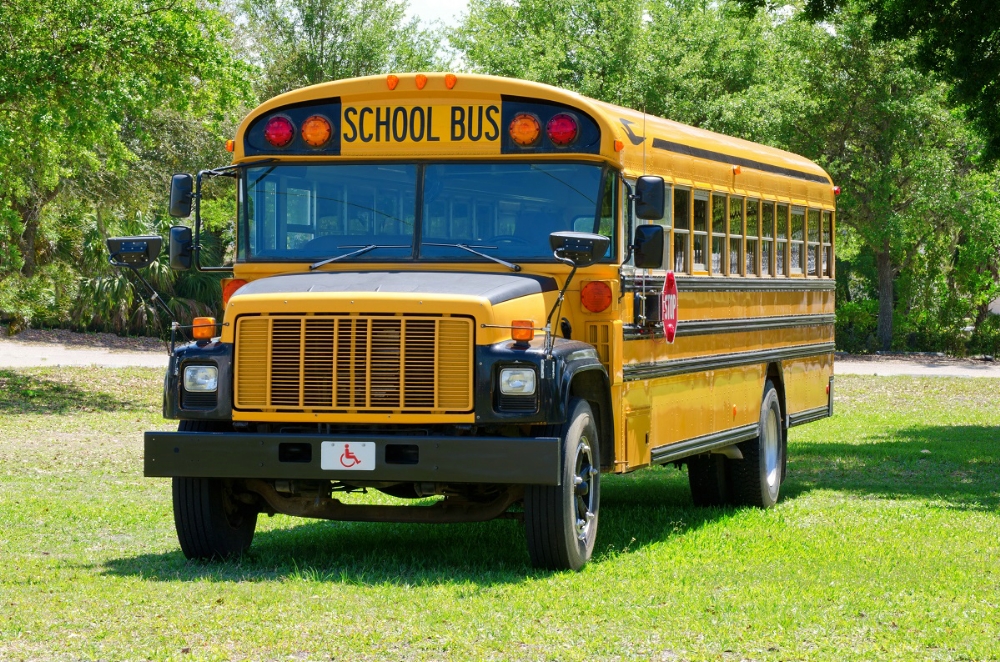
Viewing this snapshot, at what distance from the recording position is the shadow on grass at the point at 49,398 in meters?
21.1

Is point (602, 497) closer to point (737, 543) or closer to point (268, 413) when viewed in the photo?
point (737, 543)

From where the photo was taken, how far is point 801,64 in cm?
3638

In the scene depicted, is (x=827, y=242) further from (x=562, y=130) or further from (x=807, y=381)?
(x=562, y=130)

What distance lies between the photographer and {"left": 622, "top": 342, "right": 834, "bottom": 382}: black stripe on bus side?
9.13 metres

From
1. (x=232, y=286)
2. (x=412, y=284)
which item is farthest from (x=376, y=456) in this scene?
(x=232, y=286)

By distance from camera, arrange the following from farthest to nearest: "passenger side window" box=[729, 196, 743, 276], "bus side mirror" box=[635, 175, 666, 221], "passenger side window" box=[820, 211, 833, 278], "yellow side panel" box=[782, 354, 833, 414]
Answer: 1. "passenger side window" box=[820, 211, 833, 278]
2. "yellow side panel" box=[782, 354, 833, 414]
3. "passenger side window" box=[729, 196, 743, 276]
4. "bus side mirror" box=[635, 175, 666, 221]

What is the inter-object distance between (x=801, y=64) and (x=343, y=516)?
29.9m

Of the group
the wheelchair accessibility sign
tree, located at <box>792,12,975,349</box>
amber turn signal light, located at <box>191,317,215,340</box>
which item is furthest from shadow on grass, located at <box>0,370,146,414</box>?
tree, located at <box>792,12,975,349</box>

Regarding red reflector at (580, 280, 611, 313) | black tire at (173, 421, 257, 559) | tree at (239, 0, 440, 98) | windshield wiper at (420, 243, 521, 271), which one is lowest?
black tire at (173, 421, 257, 559)

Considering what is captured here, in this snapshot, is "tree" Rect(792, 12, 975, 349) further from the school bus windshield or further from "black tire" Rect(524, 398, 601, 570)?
"black tire" Rect(524, 398, 601, 570)

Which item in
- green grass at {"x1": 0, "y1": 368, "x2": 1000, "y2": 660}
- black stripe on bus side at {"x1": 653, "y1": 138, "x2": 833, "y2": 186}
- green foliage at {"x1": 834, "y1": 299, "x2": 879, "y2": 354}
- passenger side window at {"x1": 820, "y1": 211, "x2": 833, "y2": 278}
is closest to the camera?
green grass at {"x1": 0, "y1": 368, "x2": 1000, "y2": 660}

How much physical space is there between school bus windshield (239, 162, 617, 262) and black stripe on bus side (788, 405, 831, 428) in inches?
184

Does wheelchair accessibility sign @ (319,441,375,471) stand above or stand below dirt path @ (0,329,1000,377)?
above

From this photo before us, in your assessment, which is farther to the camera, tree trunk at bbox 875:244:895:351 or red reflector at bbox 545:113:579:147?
tree trunk at bbox 875:244:895:351
